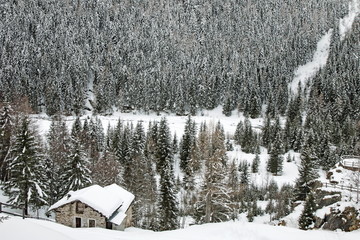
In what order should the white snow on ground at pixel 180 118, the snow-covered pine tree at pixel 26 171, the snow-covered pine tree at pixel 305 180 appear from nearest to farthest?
1. the snow-covered pine tree at pixel 26 171
2. the snow-covered pine tree at pixel 305 180
3. the white snow on ground at pixel 180 118

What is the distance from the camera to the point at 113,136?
80000 millimetres

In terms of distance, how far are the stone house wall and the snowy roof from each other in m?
0.58

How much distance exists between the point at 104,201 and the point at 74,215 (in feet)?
9.63

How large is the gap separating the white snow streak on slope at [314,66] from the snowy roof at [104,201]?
125m

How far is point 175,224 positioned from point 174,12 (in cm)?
18012

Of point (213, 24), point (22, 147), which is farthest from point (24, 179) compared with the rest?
point (213, 24)

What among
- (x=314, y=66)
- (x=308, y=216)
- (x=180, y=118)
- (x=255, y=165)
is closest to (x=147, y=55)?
(x=180, y=118)

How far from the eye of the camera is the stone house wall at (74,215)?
91.4 ft

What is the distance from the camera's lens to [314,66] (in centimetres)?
15625

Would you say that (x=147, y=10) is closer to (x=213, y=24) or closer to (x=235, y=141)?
(x=213, y=24)

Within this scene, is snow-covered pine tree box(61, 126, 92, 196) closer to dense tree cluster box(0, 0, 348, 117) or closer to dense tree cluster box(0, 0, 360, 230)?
dense tree cluster box(0, 0, 360, 230)

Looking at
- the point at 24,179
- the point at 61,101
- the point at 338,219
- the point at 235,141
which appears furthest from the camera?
the point at 61,101

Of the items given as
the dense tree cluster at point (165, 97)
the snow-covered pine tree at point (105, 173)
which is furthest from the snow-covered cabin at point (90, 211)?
the snow-covered pine tree at point (105, 173)

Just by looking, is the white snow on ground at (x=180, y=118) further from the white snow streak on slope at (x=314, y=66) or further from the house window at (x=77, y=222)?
the house window at (x=77, y=222)
